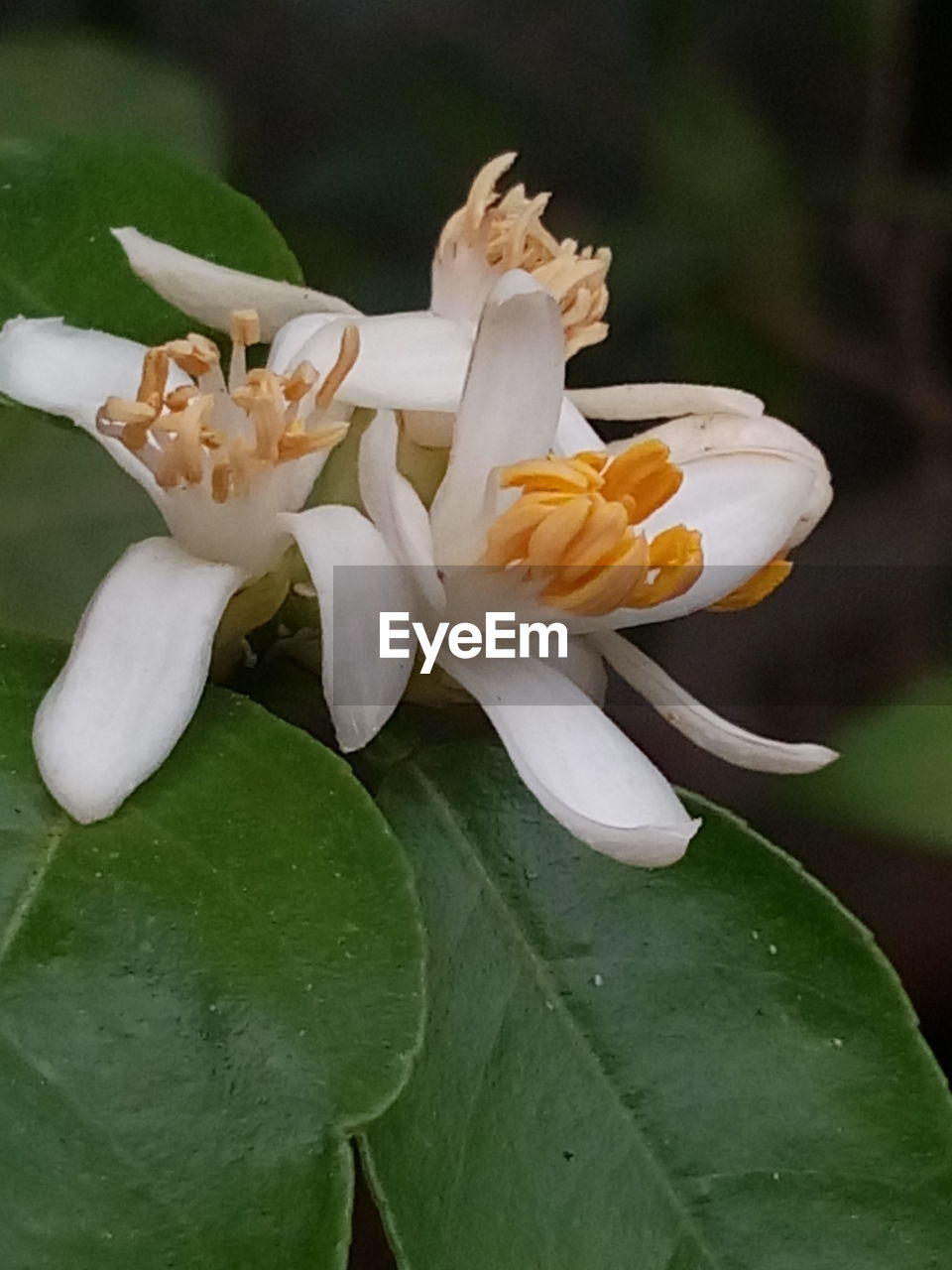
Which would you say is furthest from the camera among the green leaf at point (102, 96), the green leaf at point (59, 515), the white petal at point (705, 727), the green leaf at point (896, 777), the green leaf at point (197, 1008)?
the green leaf at point (102, 96)

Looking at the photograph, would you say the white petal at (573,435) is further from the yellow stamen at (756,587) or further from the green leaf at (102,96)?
the green leaf at (102,96)

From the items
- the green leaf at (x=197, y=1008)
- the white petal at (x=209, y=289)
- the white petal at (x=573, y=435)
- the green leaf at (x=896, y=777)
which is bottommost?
the green leaf at (x=896, y=777)

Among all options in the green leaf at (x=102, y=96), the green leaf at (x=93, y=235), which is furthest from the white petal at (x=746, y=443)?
the green leaf at (x=102, y=96)

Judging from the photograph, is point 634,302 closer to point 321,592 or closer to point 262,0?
point 262,0

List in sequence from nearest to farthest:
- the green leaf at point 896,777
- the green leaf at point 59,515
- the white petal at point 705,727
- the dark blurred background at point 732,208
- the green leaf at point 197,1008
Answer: the green leaf at point 197,1008 < the white petal at point 705,727 < the green leaf at point 59,515 < the green leaf at point 896,777 < the dark blurred background at point 732,208

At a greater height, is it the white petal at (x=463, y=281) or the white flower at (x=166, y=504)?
the white petal at (x=463, y=281)

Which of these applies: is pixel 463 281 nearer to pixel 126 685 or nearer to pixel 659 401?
pixel 659 401
